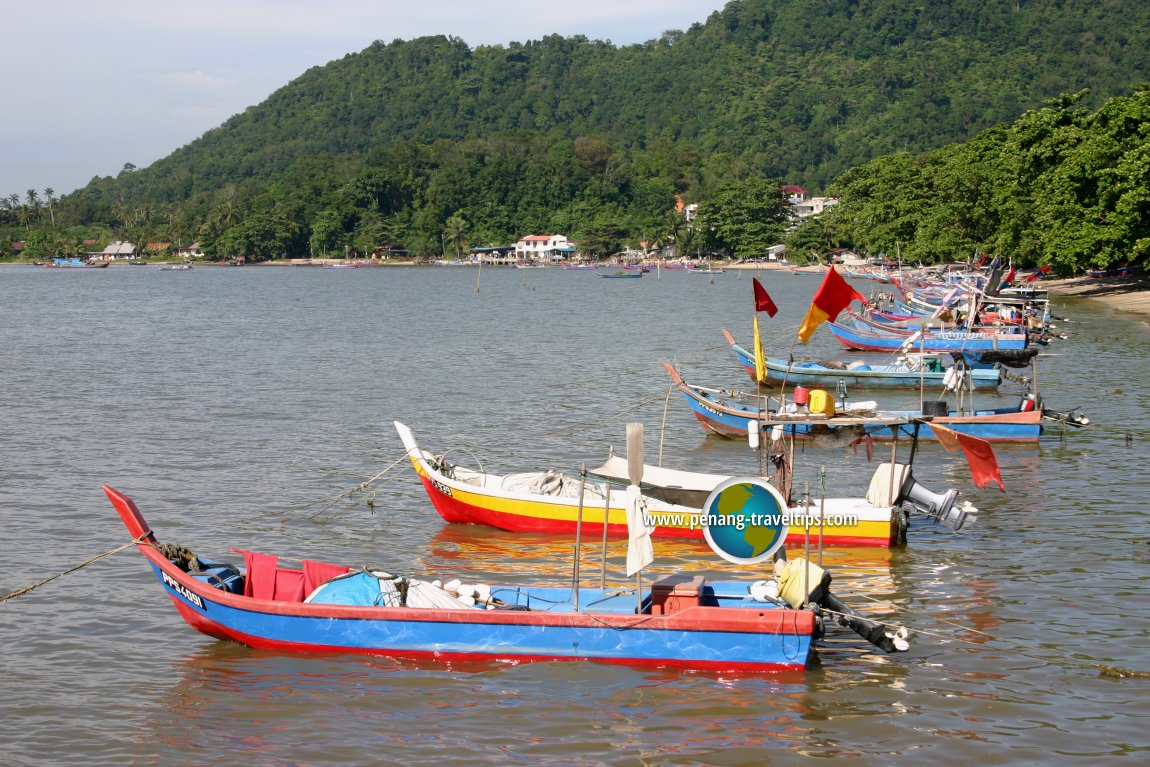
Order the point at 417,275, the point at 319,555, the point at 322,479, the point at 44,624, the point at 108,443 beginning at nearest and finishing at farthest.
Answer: the point at 44,624 → the point at 319,555 → the point at 322,479 → the point at 108,443 → the point at 417,275

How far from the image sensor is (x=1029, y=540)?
19469mm

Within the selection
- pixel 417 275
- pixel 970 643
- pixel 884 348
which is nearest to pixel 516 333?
pixel 884 348

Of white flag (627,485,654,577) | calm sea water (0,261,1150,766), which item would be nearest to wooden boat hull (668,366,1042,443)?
calm sea water (0,261,1150,766)

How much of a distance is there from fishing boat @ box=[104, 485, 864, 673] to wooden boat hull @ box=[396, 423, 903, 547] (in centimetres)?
447

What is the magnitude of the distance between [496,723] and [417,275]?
14936 centimetres

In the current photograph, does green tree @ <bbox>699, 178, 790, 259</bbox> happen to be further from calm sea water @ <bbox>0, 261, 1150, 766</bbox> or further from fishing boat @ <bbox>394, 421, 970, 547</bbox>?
fishing boat @ <bbox>394, 421, 970, 547</bbox>

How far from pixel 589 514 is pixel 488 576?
2312mm

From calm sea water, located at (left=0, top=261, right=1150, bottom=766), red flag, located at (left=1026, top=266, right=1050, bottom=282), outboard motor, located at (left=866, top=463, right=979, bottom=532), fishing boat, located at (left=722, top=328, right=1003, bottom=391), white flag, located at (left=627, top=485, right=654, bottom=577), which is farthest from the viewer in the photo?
red flag, located at (left=1026, top=266, right=1050, bottom=282)

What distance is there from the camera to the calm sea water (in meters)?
12.6

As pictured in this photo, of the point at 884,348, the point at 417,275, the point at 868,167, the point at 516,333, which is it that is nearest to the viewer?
the point at 884,348

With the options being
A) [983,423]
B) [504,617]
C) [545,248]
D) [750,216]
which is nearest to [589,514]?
[504,617]

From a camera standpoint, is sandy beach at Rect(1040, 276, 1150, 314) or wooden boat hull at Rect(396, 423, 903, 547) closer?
wooden boat hull at Rect(396, 423, 903, 547)

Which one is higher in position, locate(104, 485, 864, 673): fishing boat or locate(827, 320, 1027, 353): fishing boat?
locate(827, 320, 1027, 353): fishing boat

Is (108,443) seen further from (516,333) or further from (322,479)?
(516,333)
